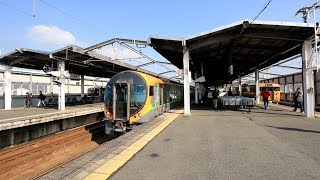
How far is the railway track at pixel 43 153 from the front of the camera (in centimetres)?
1118

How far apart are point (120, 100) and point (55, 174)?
29.2ft

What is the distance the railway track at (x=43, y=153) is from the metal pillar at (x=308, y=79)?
39.2 feet

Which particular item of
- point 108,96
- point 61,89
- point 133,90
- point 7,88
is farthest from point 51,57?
point 133,90

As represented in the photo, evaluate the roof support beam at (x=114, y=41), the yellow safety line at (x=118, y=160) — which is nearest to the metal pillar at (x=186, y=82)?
the roof support beam at (x=114, y=41)

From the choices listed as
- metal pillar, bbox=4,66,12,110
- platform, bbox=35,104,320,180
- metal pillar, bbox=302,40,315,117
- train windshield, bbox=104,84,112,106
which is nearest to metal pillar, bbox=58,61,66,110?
metal pillar, bbox=4,66,12,110

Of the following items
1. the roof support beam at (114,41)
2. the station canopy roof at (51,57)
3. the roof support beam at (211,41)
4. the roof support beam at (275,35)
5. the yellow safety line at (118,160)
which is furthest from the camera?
the roof support beam at (114,41)

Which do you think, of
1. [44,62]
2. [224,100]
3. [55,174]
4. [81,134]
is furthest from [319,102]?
[44,62]

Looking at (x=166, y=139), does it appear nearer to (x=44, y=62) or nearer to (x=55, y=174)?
(x=55, y=174)

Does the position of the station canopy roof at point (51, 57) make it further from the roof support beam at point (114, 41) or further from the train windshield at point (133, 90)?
the train windshield at point (133, 90)

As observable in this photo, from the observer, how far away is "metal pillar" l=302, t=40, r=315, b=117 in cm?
1578

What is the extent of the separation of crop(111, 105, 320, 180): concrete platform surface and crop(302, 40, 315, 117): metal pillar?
244 inches

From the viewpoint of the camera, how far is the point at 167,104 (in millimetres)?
20188

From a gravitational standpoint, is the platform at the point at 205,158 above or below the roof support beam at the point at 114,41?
below

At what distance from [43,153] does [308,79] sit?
46.5 feet
